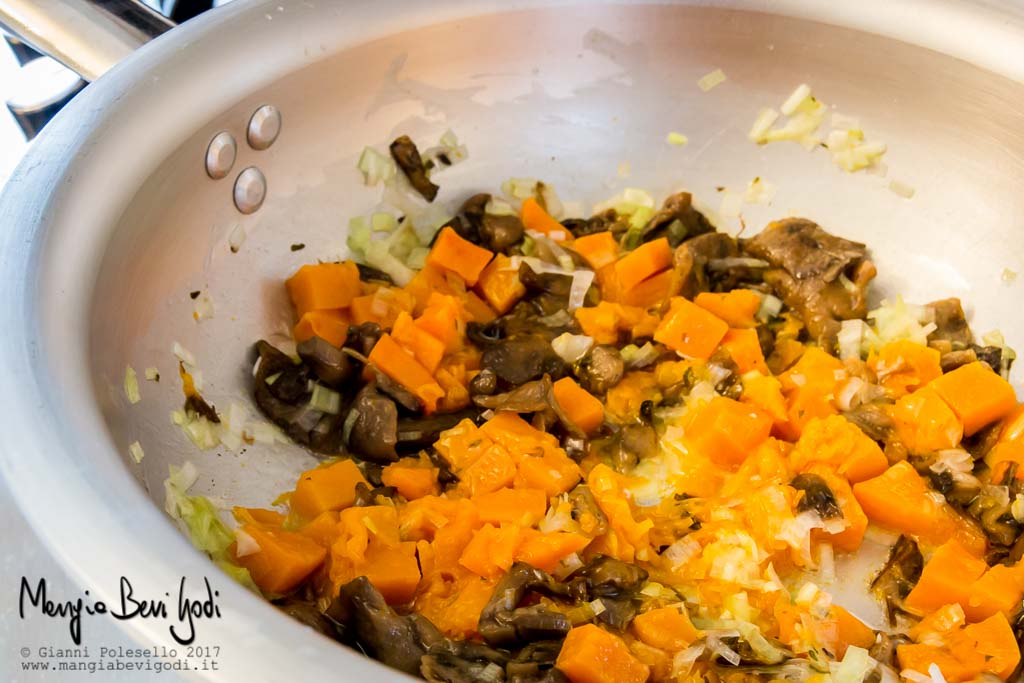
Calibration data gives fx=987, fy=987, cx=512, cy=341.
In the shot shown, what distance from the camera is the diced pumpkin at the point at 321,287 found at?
197cm

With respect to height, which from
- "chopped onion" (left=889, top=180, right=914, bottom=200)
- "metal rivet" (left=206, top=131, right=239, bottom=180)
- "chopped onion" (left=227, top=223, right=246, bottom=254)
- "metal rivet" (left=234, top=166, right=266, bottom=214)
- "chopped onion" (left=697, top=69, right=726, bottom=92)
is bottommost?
"chopped onion" (left=227, top=223, right=246, bottom=254)

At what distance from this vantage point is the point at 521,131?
88.4 inches

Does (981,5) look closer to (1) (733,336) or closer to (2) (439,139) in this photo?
(1) (733,336)

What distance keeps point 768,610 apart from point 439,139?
120cm

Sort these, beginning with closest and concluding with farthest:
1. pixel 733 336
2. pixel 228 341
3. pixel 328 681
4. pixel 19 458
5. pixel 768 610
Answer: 1. pixel 328 681
2. pixel 19 458
3. pixel 768 610
4. pixel 228 341
5. pixel 733 336

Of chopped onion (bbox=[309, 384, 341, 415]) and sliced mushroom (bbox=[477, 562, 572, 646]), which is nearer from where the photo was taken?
sliced mushroom (bbox=[477, 562, 572, 646])

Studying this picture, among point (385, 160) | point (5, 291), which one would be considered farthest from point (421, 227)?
point (5, 291)

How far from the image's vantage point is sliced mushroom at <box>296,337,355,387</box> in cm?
190

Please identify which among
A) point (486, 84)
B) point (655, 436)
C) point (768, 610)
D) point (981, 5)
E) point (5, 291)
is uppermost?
point (981, 5)

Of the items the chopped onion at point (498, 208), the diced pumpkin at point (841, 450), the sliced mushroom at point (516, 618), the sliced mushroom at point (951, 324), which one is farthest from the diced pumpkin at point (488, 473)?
the sliced mushroom at point (951, 324)

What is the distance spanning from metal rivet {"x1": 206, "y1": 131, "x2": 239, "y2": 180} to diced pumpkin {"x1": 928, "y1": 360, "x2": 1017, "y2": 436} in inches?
55.2

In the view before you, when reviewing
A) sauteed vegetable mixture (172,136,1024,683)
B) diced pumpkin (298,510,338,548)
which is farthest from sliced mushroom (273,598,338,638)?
diced pumpkin (298,510,338,548)

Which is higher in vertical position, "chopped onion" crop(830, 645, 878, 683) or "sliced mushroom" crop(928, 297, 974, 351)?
"sliced mushroom" crop(928, 297, 974, 351)

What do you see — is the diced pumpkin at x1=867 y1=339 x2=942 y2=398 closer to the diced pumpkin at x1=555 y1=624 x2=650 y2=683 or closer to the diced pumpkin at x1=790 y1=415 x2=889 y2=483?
the diced pumpkin at x1=790 y1=415 x2=889 y2=483
